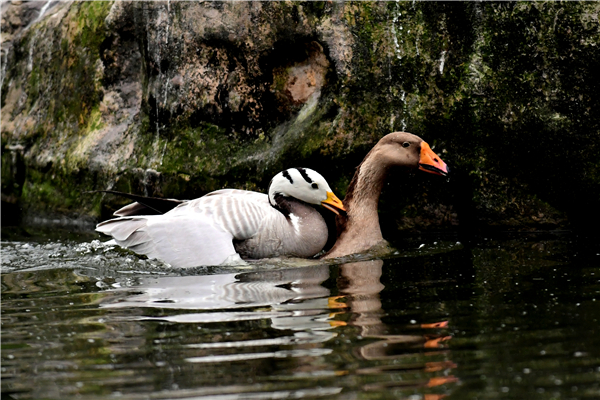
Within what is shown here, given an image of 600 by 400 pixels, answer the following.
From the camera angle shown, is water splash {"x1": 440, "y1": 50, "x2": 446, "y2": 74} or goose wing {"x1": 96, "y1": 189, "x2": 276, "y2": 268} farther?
water splash {"x1": 440, "y1": 50, "x2": 446, "y2": 74}

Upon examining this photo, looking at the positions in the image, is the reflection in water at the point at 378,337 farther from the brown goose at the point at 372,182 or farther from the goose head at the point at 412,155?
the goose head at the point at 412,155

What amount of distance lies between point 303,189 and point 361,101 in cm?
147

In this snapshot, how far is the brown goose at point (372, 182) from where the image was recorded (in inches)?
269

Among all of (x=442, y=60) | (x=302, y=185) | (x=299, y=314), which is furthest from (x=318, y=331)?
(x=442, y=60)

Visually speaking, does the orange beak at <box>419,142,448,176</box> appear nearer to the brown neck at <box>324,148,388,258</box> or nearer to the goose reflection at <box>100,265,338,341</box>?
the brown neck at <box>324,148,388,258</box>

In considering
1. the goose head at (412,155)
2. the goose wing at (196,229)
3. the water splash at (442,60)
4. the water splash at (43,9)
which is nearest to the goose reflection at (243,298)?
the goose wing at (196,229)

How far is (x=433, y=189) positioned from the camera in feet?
25.2

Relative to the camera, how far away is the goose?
6.23m

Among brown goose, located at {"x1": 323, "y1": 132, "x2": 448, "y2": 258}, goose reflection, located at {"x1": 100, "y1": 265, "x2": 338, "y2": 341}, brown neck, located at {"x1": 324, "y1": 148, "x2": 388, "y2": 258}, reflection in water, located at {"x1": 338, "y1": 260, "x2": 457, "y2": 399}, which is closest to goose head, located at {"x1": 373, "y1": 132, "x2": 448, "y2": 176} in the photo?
brown goose, located at {"x1": 323, "y1": 132, "x2": 448, "y2": 258}

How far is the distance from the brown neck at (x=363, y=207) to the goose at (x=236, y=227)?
27cm

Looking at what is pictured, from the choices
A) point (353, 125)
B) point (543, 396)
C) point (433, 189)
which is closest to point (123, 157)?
point (353, 125)

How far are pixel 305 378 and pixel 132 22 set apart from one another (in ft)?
24.2

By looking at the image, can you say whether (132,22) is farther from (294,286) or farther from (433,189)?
(294,286)

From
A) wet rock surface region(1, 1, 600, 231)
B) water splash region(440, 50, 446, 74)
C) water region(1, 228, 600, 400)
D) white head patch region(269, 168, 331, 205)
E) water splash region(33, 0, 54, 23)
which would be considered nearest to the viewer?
water region(1, 228, 600, 400)
